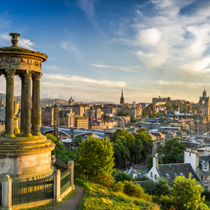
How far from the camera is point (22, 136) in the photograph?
13.4 m

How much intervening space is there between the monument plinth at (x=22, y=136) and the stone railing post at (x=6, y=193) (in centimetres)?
151

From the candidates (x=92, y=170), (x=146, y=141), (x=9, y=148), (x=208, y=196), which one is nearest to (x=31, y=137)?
(x=9, y=148)

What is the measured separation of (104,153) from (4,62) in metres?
12.7

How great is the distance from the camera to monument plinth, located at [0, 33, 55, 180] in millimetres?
12359

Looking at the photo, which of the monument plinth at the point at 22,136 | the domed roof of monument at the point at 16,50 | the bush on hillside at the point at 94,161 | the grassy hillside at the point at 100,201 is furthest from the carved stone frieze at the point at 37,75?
the bush on hillside at the point at 94,161

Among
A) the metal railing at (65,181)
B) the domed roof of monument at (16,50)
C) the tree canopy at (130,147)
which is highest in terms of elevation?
the domed roof of monument at (16,50)

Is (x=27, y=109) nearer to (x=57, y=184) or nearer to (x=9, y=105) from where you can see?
(x=9, y=105)

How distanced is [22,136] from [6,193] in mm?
3559

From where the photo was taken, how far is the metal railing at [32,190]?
11.2 meters

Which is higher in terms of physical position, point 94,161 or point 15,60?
point 15,60

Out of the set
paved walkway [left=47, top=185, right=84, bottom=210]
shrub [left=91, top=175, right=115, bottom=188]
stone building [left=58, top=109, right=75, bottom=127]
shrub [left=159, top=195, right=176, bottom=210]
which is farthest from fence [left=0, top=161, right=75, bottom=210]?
stone building [left=58, top=109, right=75, bottom=127]

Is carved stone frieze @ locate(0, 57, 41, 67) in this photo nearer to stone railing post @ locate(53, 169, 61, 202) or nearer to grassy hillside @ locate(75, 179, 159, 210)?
stone railing post @ locate(53, 169, 61, 202)

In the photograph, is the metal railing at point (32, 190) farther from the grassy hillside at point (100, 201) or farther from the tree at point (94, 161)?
the tree at point (94, 161)

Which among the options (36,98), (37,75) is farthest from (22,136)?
(37,75)
